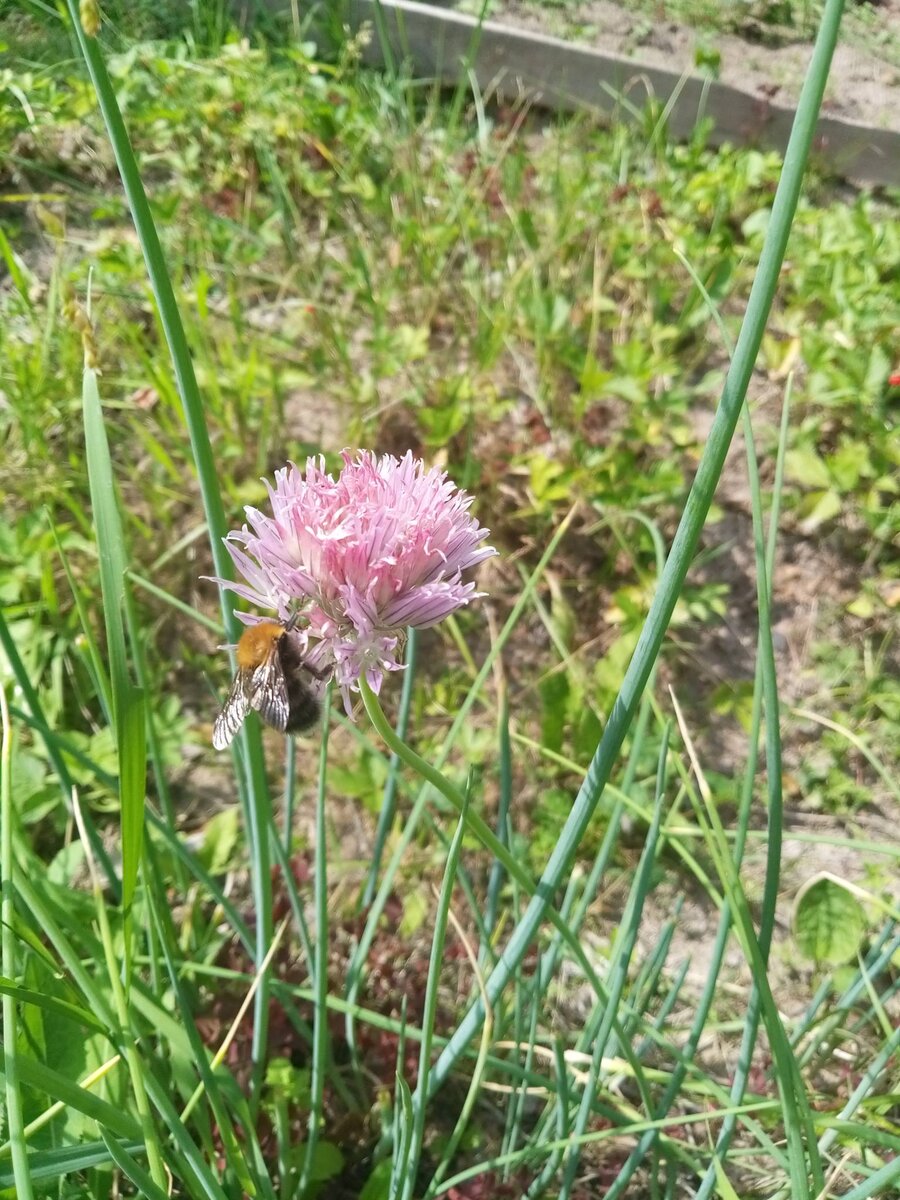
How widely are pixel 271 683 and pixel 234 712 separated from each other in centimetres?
4

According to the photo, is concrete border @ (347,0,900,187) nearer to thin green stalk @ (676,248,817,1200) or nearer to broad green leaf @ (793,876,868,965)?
broad green leaf @ (793,876,868,965)

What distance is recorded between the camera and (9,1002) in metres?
0.54

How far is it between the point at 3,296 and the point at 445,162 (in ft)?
3.50

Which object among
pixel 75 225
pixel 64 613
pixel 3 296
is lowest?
pixel 64 613

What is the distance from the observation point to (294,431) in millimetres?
1794

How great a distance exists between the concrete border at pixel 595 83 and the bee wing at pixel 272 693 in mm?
2287

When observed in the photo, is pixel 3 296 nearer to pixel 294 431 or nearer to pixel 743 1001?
pixel 294 431

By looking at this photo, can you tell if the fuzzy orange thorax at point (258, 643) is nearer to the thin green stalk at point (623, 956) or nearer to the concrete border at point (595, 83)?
the thin green stalk at point (623, 956)

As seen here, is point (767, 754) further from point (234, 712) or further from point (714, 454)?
point (234, 712)

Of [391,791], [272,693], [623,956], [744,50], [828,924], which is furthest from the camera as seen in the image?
[744,50]

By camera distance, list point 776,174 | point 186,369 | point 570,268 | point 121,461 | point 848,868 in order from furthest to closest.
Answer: point 776,174 → point 570,268 → point 121,461 → point 848,868 → point 186,369

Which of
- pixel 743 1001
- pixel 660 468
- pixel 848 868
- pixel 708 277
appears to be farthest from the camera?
pixel 708 277

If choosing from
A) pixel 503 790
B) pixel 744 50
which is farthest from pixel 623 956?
pixel 744 50

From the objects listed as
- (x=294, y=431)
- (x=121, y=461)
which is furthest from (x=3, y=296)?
(x=294, y=431)
